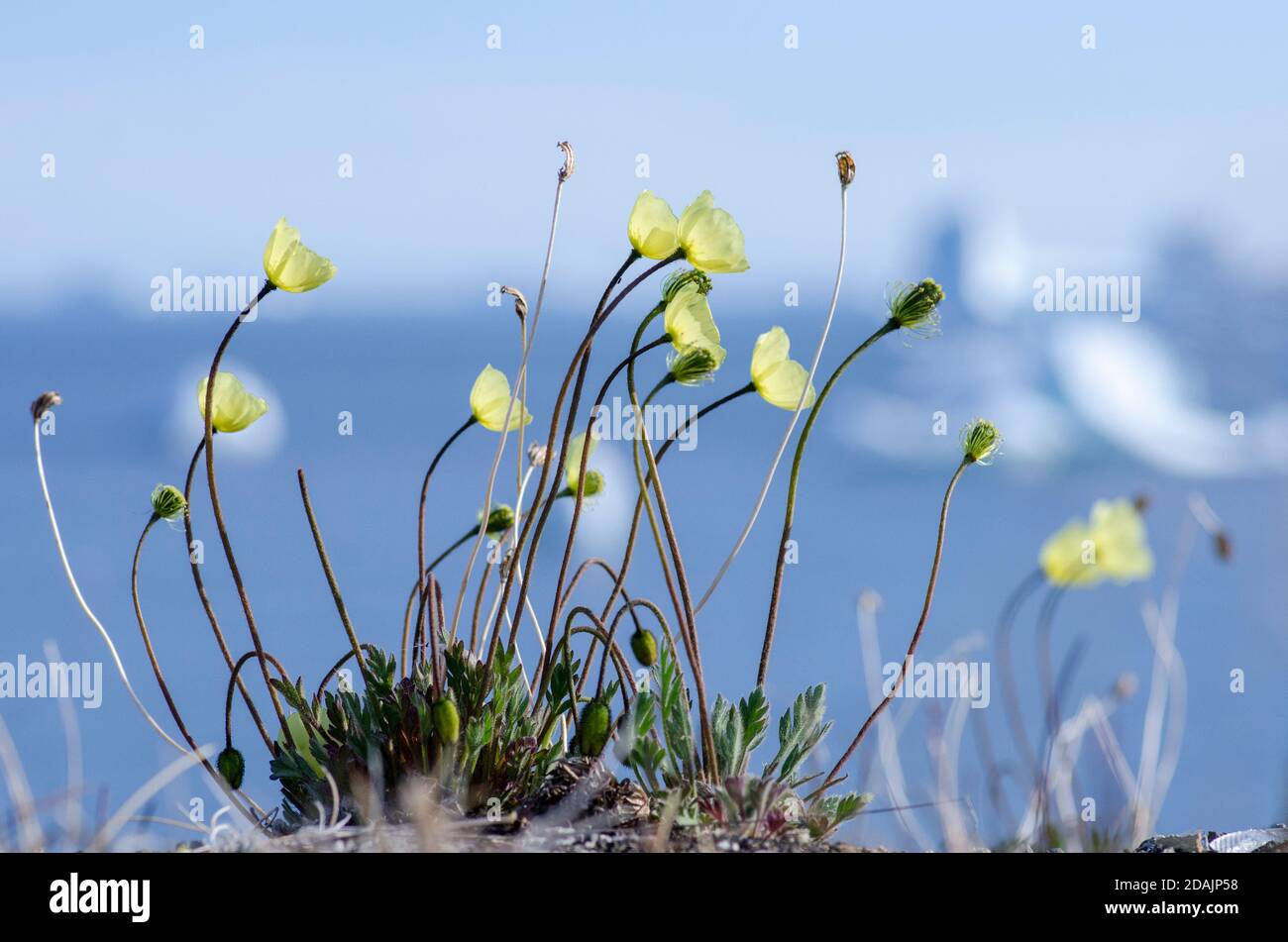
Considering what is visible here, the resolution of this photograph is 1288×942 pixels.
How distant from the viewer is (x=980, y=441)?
1.40 m

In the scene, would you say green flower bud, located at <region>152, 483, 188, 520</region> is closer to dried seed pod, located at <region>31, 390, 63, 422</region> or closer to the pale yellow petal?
dried seed pod, located at <region>31, 390, 63, 422</region>

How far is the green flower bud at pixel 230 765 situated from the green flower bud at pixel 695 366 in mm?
639

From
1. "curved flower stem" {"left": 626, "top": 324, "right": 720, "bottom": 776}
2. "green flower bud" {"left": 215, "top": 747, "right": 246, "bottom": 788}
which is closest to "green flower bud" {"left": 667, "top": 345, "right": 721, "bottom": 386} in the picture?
"curved flower stem" {"left": 626, "top": 324, "right": 720, "bottom": 776}

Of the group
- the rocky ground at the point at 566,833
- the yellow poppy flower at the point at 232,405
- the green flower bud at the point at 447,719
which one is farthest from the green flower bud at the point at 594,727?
the yellow poppy flower at the point at 232,405

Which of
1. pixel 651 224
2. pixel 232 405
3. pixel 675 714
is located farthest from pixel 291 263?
pixel 675 714

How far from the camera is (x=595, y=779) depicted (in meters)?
1.38

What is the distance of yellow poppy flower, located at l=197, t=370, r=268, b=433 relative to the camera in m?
1.44

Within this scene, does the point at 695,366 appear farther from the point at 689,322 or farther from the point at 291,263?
the point at 291,263

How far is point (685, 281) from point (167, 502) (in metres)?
0.61

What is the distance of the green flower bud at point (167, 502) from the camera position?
4.69 ft

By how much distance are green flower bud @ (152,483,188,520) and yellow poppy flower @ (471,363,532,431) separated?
33 cm
